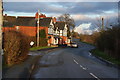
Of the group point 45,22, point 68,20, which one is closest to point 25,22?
point 45,22

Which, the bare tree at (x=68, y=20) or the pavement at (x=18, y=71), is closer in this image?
the pavement at (x=18, y=71)

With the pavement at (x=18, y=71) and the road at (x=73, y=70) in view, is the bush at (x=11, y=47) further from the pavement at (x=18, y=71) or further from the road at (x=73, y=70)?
the road at (x=73, y=70)

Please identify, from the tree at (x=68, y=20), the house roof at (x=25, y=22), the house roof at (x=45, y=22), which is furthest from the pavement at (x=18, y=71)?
the tree at (x=68, y=20)

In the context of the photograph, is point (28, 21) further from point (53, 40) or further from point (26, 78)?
point (26, 78)

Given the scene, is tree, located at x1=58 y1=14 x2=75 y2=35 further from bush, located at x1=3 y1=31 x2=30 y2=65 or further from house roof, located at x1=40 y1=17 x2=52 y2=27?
bush, located at x1=3 y1=31 x2=30 y2=65

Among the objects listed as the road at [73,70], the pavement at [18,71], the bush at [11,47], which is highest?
the bush at [11,47]

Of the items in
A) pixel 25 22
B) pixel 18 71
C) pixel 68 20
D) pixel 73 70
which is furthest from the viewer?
pixel 68 20

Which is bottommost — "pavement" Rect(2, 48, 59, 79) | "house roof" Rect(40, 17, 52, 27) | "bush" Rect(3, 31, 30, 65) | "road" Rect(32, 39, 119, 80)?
"road" Rect(32, 39, 119, 80)

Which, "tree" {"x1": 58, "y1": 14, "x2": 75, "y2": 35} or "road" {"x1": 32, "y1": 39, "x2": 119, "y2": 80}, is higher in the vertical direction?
"tree" {"x1": 58, "y1": 14, "x2": 75, "y2": 35}

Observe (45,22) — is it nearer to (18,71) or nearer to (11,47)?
(11,47)

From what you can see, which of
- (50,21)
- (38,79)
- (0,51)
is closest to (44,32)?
(50,21)

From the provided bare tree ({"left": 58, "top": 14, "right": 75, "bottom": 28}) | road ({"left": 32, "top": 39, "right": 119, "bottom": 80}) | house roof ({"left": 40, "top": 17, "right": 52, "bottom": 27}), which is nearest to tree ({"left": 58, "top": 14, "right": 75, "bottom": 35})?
bare tree ({"left": 58, "top": 14, "right": 75, "bottom": 28})

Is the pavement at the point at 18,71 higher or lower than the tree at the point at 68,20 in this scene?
lower

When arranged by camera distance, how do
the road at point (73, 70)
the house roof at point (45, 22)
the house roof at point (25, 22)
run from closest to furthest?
→ the road at point (73, 70), the house roof at point (45, 22), the house roof at point (25, 22)
